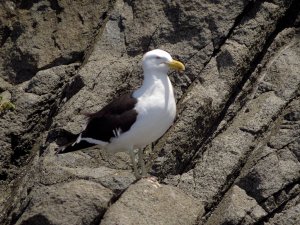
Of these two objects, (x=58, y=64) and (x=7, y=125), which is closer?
(x=7, y=125)

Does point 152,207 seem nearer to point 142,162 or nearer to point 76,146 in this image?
point 142,162

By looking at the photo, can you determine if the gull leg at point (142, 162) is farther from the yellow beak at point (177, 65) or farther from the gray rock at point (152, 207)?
the yellow beak at point (177, 65)

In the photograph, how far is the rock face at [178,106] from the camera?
8328 millimetres

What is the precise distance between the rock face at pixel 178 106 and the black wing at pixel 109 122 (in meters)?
0.32

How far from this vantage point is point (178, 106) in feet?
33.1

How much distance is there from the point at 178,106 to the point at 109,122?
1.22 meters

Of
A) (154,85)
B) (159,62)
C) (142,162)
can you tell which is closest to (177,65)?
(159,62)

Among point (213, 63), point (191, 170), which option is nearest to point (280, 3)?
point (213, 63)

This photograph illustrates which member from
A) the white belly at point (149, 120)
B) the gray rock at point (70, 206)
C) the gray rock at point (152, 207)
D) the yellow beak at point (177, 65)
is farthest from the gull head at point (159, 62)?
the gray rock at point (70, 206)

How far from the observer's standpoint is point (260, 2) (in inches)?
428

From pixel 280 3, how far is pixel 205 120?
2.21m

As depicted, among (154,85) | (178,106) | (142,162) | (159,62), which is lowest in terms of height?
(142,162)

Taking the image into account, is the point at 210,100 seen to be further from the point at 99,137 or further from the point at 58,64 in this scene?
the point at 58,64

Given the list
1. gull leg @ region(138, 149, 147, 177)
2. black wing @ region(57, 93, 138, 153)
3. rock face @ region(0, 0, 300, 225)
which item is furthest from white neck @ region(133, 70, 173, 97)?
gull leg @ region(138, 149, 147, 177)
